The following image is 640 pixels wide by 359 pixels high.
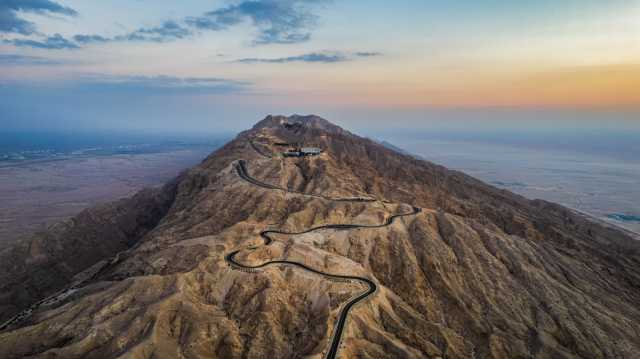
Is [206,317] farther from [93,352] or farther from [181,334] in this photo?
[93,352]

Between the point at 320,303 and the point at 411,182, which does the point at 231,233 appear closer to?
the point at 320,303

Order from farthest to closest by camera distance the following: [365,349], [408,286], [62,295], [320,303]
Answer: [408,286] → [62,295] → [320,303] → [365,349]

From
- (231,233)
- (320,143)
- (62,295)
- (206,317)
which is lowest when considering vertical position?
(62,295)

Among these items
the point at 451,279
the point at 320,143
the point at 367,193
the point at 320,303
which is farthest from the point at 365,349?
the point at 320,143

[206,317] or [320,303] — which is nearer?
[206,317]

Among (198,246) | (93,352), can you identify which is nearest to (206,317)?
(93,352)

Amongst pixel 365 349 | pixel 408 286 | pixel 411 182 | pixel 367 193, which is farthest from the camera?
pixel 411 182

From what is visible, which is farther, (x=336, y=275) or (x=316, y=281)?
(x=336, y=275)

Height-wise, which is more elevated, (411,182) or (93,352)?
(411,182)
